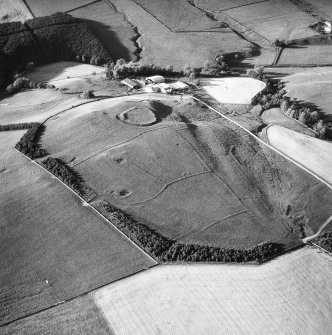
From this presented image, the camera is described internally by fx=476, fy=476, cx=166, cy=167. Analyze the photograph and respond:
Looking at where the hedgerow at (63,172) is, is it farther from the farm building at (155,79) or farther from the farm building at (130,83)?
the farm building at (155,79)

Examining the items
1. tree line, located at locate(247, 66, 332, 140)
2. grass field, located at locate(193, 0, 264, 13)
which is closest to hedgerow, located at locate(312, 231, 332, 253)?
tree line, located at locate(247, 66, 332, 140)

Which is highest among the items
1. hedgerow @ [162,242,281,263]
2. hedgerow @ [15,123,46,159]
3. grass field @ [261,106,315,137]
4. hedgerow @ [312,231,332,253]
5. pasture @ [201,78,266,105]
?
hedgerow @ [15,123,46,159]

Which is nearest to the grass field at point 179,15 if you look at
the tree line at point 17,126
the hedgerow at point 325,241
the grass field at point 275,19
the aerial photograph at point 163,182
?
the aerial photograph at point 163,182

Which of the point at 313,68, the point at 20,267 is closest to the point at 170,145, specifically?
the point at 20,267

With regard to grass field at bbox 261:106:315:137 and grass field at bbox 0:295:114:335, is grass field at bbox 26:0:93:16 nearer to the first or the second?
grass field at bbox 261:106:315:137

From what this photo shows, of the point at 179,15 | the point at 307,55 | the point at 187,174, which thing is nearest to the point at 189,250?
the point at 187,174

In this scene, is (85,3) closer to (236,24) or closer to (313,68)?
(236,24)

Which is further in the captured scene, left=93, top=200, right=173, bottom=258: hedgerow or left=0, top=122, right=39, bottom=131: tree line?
left=0, top=122, right=39, bottom=131: tree line
